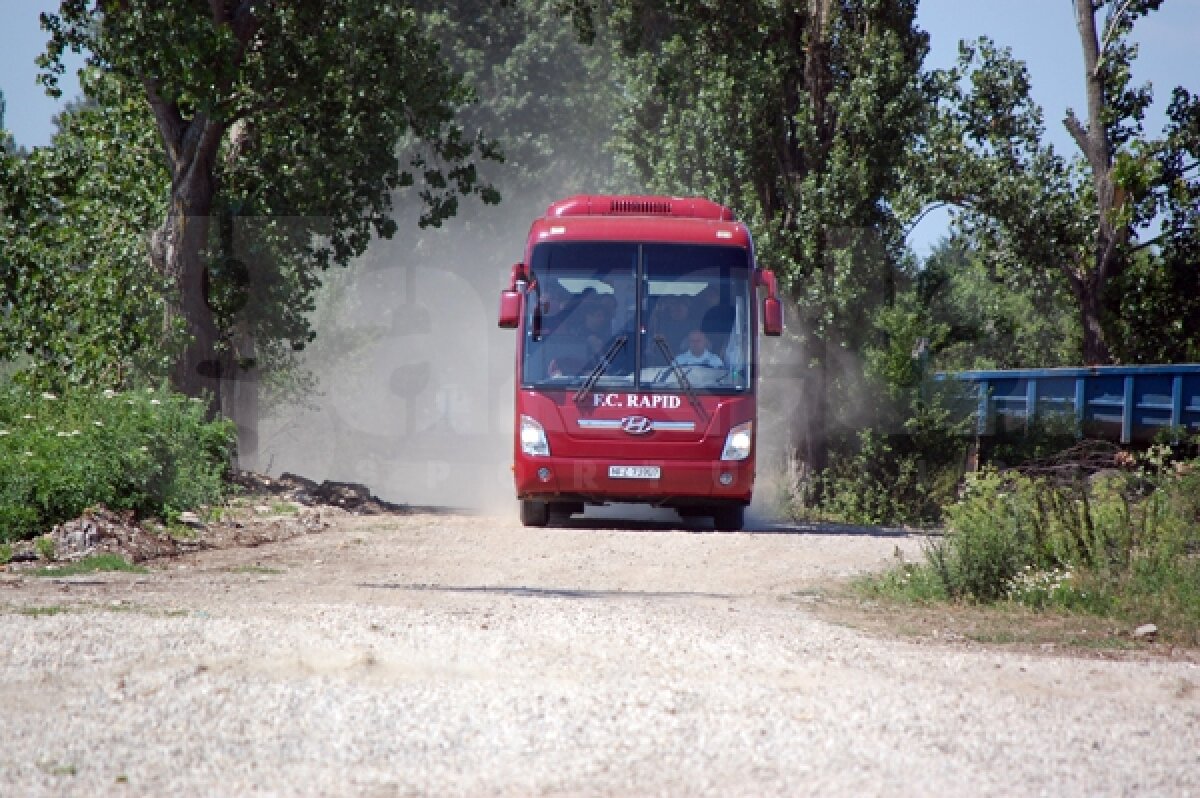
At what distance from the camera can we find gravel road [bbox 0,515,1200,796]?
570 cm

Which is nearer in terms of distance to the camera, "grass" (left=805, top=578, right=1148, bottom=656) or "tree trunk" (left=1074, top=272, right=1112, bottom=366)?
"grass" (left=805, top=578, right=1148, bottom=656)

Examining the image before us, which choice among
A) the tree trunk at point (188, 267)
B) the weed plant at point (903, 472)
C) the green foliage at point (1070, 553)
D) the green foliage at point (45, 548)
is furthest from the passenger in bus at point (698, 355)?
the weed plant at point (903, 472)

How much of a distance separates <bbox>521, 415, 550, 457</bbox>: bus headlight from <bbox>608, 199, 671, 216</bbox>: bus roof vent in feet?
10.8

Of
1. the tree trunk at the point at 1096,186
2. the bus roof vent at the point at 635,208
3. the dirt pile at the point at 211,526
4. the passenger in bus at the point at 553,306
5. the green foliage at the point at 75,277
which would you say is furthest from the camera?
the tree trunk at the point at 1096,186

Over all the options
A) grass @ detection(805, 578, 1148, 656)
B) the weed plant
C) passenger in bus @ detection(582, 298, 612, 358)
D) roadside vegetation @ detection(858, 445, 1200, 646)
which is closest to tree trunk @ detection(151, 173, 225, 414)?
passenger in bus @ detection(582, 298, 612, 358)

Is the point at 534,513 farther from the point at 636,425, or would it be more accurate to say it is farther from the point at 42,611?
the point at 42,611

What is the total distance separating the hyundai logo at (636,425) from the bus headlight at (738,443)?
0.82 meters

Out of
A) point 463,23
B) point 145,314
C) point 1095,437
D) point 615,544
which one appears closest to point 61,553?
point 615,544

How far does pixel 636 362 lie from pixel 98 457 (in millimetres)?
5471

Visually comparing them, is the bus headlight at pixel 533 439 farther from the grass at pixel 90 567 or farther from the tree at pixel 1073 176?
the tree at pixel 1073 176

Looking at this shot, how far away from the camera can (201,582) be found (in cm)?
1110

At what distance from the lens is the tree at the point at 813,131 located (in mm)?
27344

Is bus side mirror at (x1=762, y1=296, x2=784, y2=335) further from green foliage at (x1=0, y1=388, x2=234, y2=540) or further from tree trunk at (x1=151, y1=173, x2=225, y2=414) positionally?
tree trunk at (x1=151, y1=173, x2=225, y2=414)

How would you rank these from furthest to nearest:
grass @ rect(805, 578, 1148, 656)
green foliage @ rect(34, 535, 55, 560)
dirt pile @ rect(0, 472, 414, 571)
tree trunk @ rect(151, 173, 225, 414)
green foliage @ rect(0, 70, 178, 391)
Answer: tree trunk @ rect(151, 173, 225, 414)
green foliage @ rect(0, 70, 178, 391)
dirt pile @ rect(0, 472, 414, 571)
green foliage @ rect(34, 535, 55, 560)
grass @ rect(805, 578, 1148, 656)
